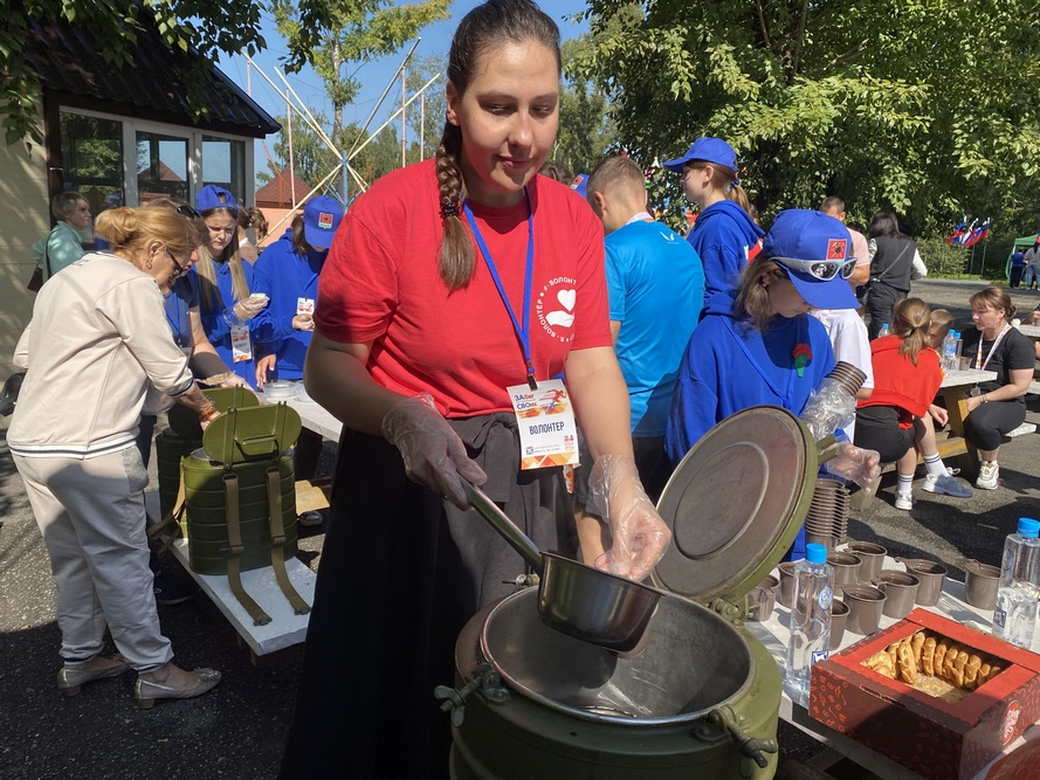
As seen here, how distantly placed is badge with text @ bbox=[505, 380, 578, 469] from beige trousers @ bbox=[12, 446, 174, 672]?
1.76m

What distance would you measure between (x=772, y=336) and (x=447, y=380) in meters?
1.37

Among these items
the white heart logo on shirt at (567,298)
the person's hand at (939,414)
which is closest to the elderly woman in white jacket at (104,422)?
the white heart logo on shirt at (567,298)

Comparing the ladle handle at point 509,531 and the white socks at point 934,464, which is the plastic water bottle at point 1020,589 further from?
the white socks at point 934,464

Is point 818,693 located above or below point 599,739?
below

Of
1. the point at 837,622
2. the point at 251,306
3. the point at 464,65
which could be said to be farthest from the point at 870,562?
the point at 251,306

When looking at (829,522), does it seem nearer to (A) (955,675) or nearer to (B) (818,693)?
(A) (955,675)

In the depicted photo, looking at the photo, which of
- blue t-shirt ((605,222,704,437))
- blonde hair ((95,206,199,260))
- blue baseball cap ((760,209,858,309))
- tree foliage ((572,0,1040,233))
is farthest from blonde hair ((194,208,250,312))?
tree foliage ((572,0,1040,233))

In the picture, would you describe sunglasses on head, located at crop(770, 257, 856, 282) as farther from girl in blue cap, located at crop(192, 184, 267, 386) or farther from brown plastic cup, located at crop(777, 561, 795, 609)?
girl in blue cap, located at crop(192, 184, 267, 386)

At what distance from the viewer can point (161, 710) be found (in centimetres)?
291

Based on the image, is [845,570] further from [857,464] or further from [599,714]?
[599,714]

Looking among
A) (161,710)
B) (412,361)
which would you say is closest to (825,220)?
(412,361)

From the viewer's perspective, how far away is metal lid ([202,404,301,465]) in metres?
3.26

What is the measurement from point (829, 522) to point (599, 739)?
2.10 metres

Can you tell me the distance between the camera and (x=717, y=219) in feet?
13.4
